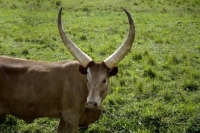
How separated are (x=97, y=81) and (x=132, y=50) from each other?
6.43 m

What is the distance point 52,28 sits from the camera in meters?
14.0

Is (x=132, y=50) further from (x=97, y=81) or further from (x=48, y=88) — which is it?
(x=97, y=81)

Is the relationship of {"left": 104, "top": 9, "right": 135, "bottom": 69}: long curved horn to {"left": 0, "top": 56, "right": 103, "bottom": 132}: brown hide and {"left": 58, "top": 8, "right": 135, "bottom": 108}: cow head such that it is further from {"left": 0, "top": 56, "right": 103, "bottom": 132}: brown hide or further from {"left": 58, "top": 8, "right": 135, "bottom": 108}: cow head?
{"left": 0, "top": 56, "right": 103, "bottom": 132}: brown hide

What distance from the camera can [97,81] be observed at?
5172 millimetres

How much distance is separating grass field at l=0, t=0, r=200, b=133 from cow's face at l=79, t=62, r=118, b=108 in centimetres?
189

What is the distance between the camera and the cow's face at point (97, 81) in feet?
16.5

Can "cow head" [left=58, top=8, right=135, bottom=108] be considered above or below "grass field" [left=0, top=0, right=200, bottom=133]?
above

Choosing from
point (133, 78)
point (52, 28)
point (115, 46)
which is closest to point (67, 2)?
point (52, 28)

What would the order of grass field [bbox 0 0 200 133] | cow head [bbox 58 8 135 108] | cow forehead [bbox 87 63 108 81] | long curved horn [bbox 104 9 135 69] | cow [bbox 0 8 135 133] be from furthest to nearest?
grass field [bbox 0 0 200 133] < cow [bbox 0 8 135 133] < long curved horn [bbox 104 9 135 69] < cow forehead [bbox 87 63 108 81] < cow head [bbox 58 8 135 108]

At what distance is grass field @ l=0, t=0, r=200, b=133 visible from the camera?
7.11m

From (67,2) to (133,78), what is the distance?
12.3 metres

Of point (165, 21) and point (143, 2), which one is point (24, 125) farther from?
point (143, 2)

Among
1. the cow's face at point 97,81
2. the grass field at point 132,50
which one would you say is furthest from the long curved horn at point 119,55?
the grass field at point 132,50

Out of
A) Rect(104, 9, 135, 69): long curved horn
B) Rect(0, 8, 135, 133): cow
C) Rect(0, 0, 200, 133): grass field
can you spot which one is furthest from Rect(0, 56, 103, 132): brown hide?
Rect(0, 0, 200, 133): grass field
